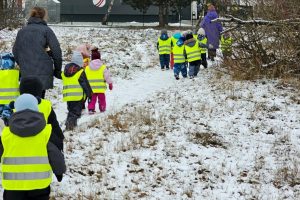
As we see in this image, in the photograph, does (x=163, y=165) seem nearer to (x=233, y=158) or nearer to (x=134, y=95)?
(x=233, y=158)

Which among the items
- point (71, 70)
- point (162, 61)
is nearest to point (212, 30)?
point (162, 61)

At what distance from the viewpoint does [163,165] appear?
7.07m

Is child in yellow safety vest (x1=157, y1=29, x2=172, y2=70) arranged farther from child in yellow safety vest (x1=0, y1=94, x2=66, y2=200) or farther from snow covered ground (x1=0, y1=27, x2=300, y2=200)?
child in yellow safety vest (x1=0, y1=94, x2=66, y2=200)

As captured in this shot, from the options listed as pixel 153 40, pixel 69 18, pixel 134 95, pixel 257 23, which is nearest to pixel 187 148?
pixel 257 23

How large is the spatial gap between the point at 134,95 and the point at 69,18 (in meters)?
32.1

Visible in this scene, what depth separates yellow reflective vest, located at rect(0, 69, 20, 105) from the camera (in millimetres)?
7973

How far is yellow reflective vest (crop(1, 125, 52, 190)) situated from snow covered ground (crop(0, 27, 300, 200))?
5.46ft

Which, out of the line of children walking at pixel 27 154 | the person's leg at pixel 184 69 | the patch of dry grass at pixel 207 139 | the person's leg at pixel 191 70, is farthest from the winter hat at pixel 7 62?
the person's leg at pixel 184 69

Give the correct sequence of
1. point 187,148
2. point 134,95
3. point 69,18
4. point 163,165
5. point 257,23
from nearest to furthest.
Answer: point 163,165
point 187,148
point 257,23
point 134,95
point 69,18

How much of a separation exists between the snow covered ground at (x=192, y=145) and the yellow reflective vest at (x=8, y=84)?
126cm

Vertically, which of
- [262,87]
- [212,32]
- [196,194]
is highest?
[212,32]

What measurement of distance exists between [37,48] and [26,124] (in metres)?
3.91

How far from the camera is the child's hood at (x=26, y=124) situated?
4082 mm

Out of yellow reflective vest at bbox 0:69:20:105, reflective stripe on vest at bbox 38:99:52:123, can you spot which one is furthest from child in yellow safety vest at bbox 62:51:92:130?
reflective stripe on vest at bbox 38:99:52:123
